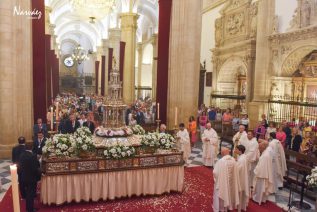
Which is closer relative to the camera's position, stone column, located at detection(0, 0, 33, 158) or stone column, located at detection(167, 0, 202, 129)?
stone column, located at detection(0, 0, 33, 158)

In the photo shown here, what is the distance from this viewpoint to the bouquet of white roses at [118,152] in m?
5.95

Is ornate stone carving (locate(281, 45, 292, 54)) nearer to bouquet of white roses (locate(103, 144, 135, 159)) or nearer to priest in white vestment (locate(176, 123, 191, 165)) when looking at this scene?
priest in white vestment (locate(176, 123, 191, 165))

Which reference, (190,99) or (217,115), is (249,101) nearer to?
(217,115)

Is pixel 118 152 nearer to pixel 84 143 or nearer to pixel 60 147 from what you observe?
pixel 84 143

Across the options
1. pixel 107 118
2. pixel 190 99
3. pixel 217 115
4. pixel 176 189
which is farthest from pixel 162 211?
pixel 217 115

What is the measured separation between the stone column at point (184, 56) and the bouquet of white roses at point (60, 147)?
545 cm

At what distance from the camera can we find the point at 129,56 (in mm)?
18328

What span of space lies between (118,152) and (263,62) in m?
11.0

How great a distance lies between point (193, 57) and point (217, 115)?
545 centimetres

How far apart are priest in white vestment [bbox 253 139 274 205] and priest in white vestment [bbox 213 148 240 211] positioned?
997mm

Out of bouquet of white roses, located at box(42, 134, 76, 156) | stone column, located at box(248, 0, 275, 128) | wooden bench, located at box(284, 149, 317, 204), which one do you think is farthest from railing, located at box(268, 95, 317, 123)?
bouquet of white roses, located at box(42, 134, 76, 156)

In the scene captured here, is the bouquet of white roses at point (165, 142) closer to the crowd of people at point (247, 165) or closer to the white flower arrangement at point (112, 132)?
the white flower arrangement at point (112, 132)

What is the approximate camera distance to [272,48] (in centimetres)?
1436

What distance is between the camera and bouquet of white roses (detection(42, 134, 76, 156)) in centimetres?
580
